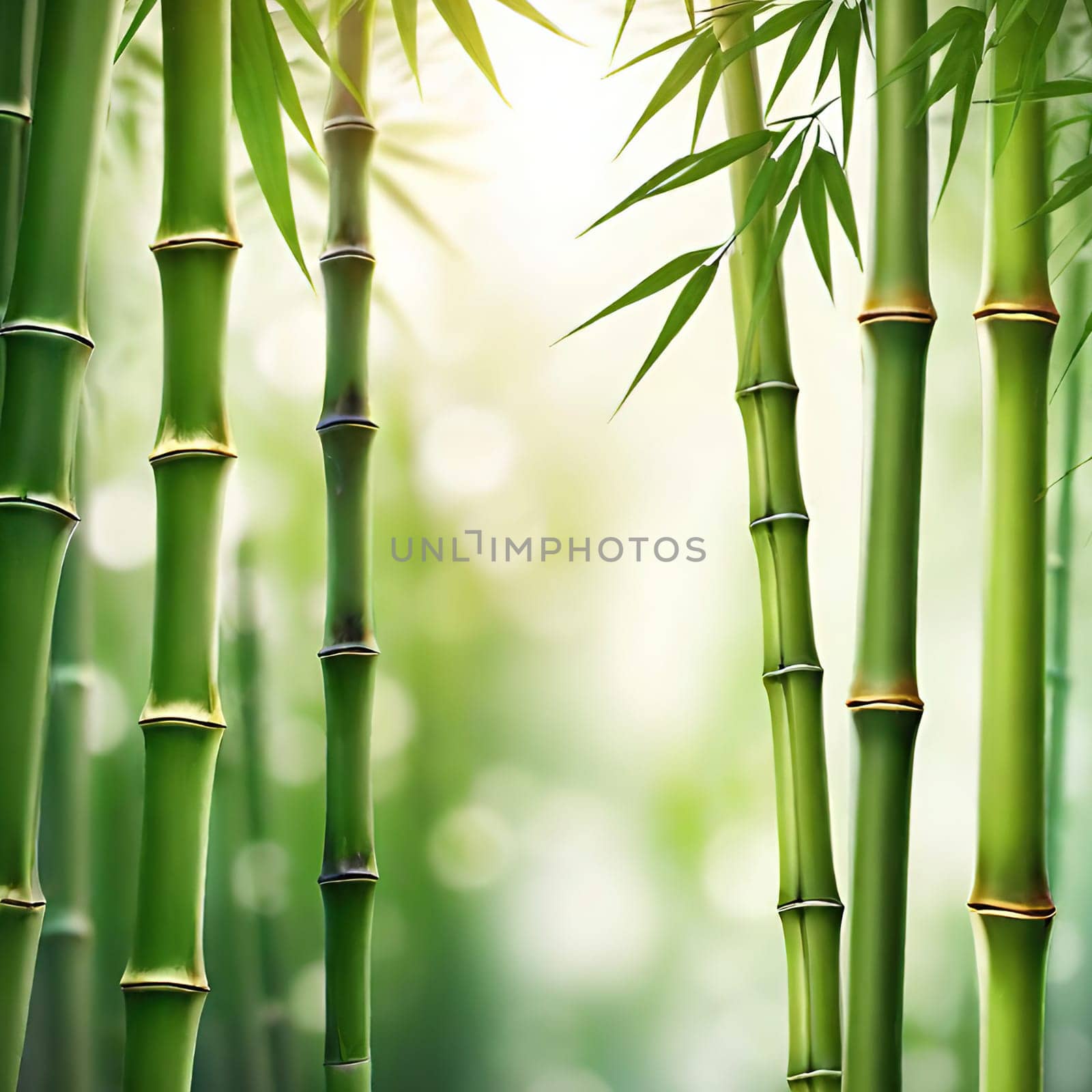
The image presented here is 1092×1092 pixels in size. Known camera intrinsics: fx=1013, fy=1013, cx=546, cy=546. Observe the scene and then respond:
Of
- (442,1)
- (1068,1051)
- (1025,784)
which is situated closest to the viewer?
(1025,784)

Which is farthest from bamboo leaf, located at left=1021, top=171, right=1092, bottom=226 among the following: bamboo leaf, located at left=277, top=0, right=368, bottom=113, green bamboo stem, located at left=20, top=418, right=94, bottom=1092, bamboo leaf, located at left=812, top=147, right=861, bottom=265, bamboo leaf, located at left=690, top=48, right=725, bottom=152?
green bamboo stem, located at left=20, top=418, right=94, bottom=1092

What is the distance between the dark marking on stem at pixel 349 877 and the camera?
731mm

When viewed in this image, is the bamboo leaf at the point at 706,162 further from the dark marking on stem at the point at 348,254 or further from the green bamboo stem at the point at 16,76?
the green bamboo stem at the point at 16,76

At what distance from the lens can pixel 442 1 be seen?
2.20ft

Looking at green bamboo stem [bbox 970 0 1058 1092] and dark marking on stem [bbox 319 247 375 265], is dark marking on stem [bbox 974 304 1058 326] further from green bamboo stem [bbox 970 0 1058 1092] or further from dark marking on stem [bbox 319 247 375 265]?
dark marking on stem [bbox 319 247 375 265]

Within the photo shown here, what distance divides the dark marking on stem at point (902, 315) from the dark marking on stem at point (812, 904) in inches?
15.7

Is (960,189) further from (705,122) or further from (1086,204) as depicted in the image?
(705,122)

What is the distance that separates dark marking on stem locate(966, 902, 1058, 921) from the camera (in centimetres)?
56

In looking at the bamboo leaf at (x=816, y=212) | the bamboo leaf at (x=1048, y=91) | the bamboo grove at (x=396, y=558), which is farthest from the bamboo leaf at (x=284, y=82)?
the bamboo leaf at (x=1048, y=91)

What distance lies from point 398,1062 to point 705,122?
0.97 m

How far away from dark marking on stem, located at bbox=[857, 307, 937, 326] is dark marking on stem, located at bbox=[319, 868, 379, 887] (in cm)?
51

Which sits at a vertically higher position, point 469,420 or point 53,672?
point 469,420

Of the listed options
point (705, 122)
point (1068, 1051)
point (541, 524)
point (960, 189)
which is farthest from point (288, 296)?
point (1068, 1051)

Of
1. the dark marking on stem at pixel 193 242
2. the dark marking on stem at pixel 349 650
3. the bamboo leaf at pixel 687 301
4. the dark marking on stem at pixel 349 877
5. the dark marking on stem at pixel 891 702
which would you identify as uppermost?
the dark marking on stem at pixel 193 242
